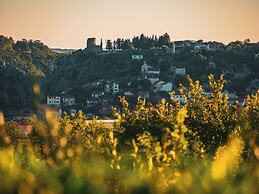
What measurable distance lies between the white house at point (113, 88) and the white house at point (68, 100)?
11.4 meters

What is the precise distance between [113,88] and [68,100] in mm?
14715

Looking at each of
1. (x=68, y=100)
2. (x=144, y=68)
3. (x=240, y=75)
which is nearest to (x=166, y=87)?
(x=144, y=68)

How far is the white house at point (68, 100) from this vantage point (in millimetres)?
160500

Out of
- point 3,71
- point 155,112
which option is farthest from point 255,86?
point 155,112

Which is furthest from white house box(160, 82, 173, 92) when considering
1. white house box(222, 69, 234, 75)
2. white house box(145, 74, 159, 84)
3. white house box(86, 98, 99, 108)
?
white house box(222, 69, 234, 75)

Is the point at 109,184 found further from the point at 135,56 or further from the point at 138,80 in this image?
the point at 135,56

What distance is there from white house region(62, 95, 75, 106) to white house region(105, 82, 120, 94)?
11441 mm

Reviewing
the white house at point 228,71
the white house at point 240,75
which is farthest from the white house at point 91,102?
the white house at point 240,75

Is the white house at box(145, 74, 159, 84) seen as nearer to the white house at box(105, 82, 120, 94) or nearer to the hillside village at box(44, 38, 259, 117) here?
the hillside village at box(44, 38, 259, 117)

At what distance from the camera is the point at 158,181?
5.75 meters

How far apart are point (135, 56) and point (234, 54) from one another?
35204 mm

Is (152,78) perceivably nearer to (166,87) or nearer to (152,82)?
(152,82)

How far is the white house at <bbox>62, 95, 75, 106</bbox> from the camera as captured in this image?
527 feet

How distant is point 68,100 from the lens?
16175 centimetres
